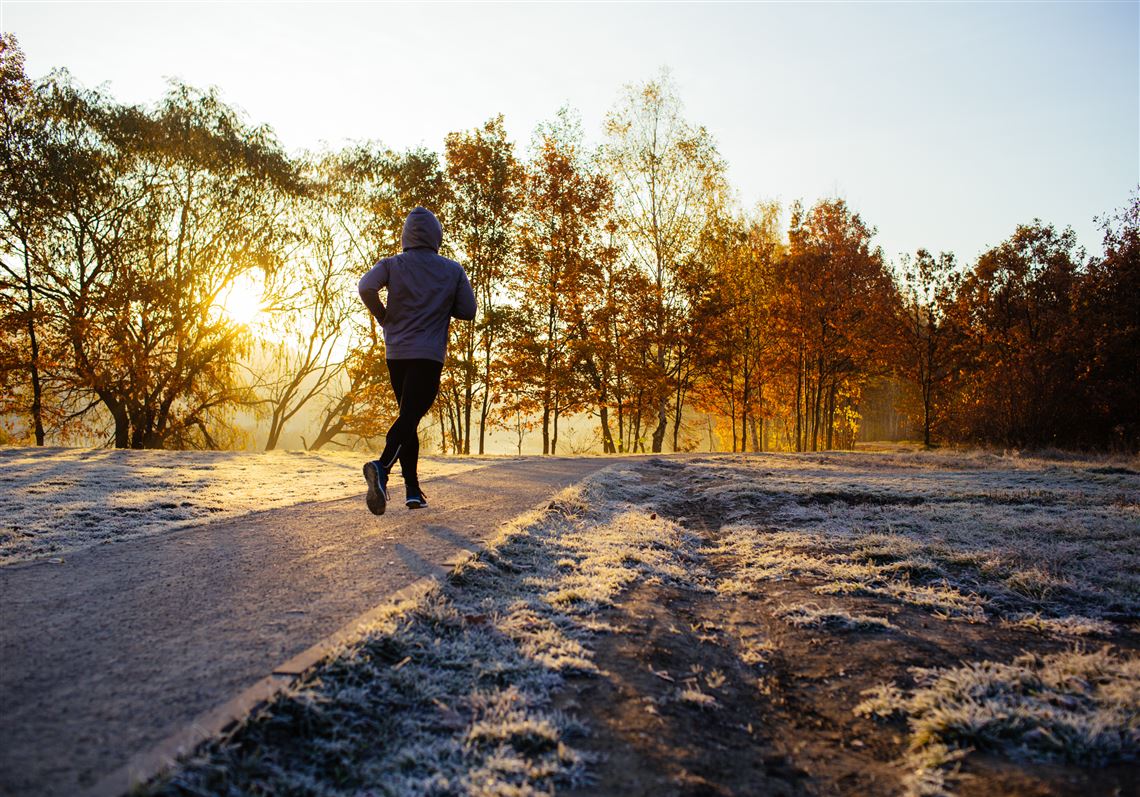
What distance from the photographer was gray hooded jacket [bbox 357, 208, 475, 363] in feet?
17.6

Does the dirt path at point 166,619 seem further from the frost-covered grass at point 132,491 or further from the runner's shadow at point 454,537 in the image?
the frost-covered grass at point 132,491

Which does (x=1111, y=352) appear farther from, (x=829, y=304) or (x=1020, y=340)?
(x=829, y=304)

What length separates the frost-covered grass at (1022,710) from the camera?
1957mm

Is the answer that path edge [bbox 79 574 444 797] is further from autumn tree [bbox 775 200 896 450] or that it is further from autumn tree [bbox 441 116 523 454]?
autumn tree [bbox 775 200 896 450]

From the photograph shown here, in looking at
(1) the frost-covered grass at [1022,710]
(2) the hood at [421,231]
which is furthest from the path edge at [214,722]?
(2) the hood at [421,231]

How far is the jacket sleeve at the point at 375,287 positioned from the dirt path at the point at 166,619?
1775 millimetres

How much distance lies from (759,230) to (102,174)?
28.7 metres

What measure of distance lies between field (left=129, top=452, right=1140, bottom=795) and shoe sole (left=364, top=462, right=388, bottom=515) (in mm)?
1183

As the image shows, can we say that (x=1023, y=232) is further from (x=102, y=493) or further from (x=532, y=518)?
(x=102, y=493)

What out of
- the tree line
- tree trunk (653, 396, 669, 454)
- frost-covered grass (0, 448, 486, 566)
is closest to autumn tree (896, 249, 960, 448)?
the tree line

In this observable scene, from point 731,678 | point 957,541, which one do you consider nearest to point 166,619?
point 731,678

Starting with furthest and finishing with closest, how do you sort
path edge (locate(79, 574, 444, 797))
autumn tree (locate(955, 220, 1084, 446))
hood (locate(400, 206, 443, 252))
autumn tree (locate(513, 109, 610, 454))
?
autumn tree (locate(513, 109, 610, 454)), autumn tree (locate(955, 220, 1084, 446)), hood (locate(400, 206, 443, 252)), path edge (locate(79, 574, 444, 797))

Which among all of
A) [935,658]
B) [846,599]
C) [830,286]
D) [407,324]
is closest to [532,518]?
[407,324]

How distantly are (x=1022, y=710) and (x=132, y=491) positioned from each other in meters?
7.96
